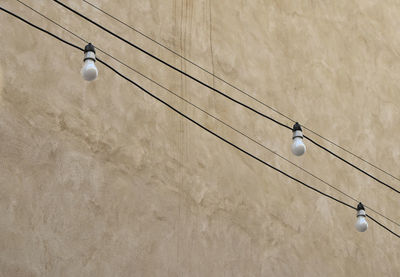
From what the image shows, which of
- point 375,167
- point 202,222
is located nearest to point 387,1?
point 375,167

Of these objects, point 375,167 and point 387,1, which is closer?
point 375,167

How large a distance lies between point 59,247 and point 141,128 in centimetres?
142

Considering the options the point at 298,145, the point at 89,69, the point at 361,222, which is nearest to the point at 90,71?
the point at 89,69

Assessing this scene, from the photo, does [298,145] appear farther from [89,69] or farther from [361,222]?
[89,69]

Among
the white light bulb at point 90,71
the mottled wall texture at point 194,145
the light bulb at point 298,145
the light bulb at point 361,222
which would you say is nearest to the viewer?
the white light bulb at point 90,71

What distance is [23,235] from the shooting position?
580cm

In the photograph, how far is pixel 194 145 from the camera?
7.31 m

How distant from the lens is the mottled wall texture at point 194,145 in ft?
20.1

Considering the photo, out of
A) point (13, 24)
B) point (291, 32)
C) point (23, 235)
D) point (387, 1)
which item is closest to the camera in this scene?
point (23, 235)

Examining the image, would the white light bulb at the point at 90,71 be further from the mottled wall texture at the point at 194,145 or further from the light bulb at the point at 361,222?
the light bulb at the point at 361,222

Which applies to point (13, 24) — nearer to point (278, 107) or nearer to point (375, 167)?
point (278, 107)

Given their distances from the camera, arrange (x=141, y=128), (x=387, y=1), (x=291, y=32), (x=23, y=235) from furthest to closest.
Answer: (x=387, y=1), (x=291, y=32), (x=141, y=128), (x=23, y=235)

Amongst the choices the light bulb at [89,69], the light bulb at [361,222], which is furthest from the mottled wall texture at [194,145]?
the light bulb at [89,69]

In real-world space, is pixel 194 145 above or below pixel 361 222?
above
